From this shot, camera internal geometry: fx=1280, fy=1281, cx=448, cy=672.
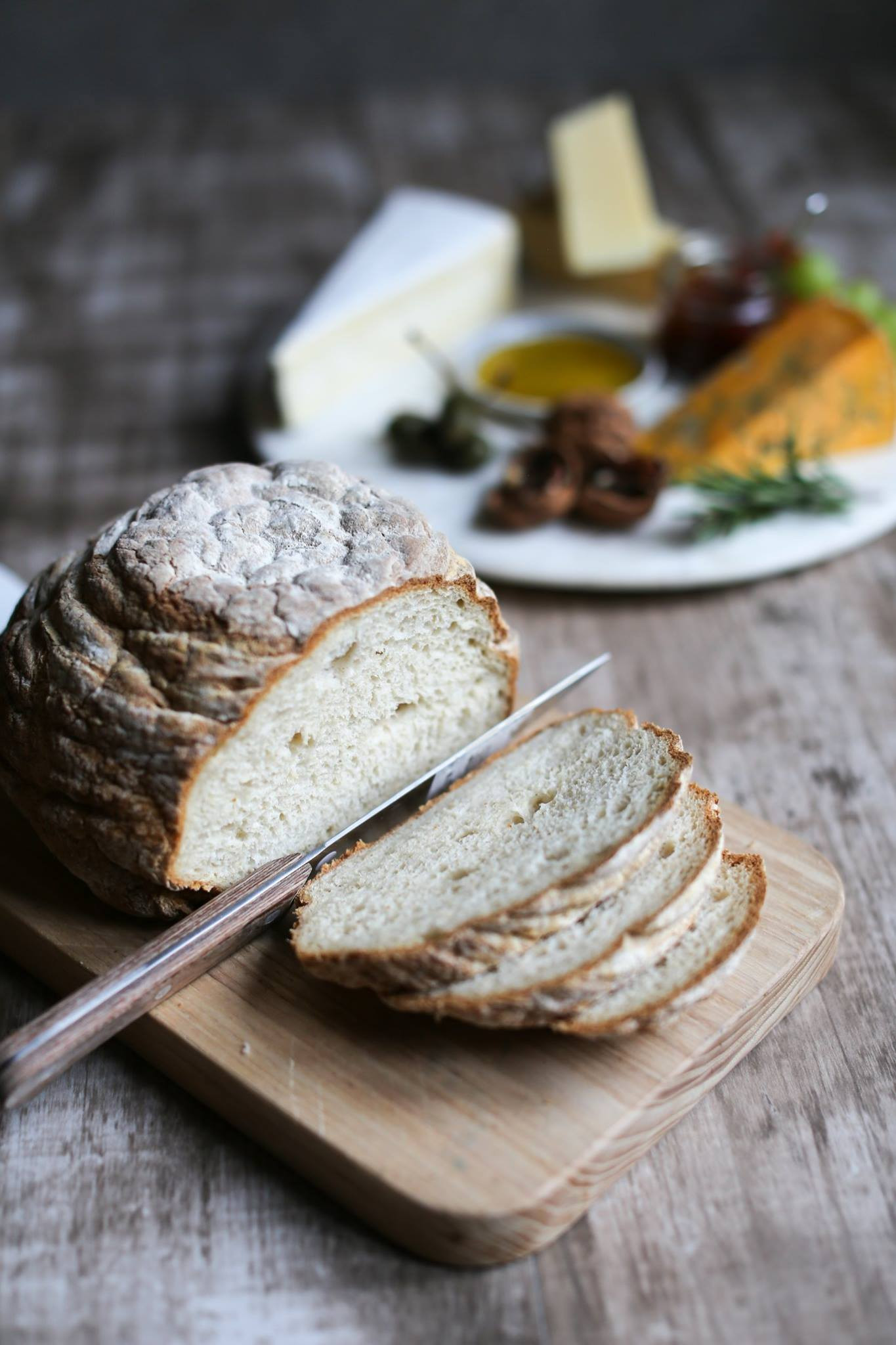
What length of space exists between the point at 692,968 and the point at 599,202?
4084 mm

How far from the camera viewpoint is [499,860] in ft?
8.68

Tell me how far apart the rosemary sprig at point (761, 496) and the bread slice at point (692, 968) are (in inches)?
73.2

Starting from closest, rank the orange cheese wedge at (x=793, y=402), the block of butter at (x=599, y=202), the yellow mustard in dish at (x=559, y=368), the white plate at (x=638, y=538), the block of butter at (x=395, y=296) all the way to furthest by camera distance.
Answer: the white plate at (x=638, y=538) < the orange cheese wedge at (x=793, y=402) < the block of butter at (x=395, y=296) < the yellow mustard in dish at (x=559, y=368) < the block of butter at (x=599, y=202)

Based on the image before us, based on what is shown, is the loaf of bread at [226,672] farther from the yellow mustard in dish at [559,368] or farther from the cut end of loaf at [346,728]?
the yellow mustard in dish at [559,368]

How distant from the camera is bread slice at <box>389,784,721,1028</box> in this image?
234cm

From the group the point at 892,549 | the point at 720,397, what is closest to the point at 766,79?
the point at 720,397

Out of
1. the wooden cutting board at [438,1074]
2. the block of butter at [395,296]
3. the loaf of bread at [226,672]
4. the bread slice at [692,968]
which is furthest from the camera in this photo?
the block of butter at [395,296]

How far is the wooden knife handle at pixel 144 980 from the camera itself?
2264mm

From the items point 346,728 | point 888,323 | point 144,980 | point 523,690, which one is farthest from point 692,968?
point 888,323

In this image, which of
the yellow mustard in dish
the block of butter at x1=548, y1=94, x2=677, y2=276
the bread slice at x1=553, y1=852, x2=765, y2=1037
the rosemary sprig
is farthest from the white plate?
the bread slice at x1=553, y1=852, x2=765, y2=1037

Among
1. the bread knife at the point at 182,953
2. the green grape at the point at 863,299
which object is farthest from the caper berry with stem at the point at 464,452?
the bread knife at the point at 182,953

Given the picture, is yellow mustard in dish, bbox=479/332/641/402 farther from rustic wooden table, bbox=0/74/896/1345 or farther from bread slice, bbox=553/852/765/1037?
bread slice, bbox=553/852/765/1037

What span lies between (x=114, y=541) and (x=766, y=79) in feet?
21.3

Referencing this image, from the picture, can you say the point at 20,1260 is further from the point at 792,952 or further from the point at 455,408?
the point at 455,408
